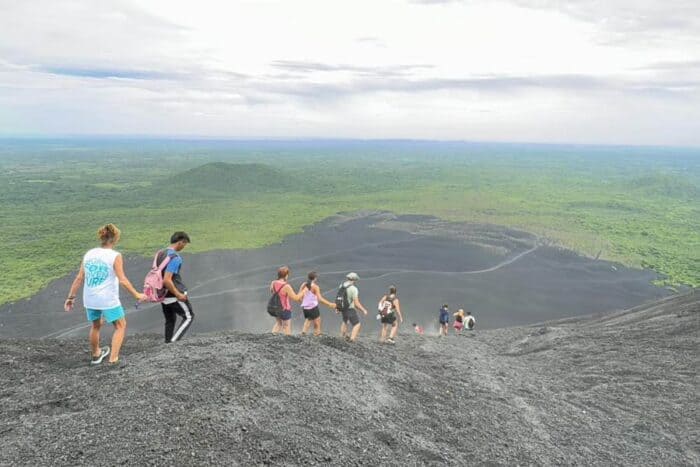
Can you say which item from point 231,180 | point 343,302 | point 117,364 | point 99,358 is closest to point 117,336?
point 117,364

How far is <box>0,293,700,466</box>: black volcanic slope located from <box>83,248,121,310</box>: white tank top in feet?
4.59

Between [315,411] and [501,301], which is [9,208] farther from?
[315,411]

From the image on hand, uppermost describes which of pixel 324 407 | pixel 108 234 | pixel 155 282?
pixel 108 234

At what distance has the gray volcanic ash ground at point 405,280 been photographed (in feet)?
103

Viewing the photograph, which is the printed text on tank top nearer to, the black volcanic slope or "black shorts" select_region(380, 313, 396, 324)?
the black volcanic slope

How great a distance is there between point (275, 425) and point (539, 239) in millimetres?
60085

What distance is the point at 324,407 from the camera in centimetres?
808

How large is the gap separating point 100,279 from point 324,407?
4.59 meters

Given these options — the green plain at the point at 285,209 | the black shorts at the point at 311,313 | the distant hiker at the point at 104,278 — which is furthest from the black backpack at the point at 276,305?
the green plain at the point at 285,209

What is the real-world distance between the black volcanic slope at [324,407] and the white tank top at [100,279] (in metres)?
1.40

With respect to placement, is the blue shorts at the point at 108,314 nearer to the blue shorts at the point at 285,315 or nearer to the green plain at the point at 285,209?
the blue shorts at the point at 285,315

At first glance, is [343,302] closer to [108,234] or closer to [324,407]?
[324,407]

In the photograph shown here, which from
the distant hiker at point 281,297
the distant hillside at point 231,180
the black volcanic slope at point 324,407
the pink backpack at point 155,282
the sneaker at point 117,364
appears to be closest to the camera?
the black volcanic slope at point 324,407

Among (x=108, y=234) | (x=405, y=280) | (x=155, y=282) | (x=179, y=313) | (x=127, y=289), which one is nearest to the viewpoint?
(x=127, y=289)
